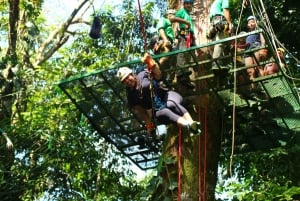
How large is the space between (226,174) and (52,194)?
2635 millimetres

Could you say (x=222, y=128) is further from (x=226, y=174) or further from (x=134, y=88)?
(x=226, y=174)

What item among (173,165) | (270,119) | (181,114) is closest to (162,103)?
(181,114)

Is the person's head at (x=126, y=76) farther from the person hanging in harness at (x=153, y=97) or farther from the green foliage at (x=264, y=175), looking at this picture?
the green foliage at (x=264, y=175)

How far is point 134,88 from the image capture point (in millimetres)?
4848

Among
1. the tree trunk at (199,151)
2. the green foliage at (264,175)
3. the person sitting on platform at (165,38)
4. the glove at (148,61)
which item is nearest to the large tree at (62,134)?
the green foliage at (264,175)

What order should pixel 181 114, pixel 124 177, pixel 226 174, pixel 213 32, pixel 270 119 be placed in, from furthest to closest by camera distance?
1. pixel 124 177
2. pixel 226 174
3. pixel 270 119
4. pixel 213 32
5. pixel 181 114

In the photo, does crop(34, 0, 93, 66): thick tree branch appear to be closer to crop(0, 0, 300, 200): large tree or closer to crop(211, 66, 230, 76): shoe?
crop(0, 0, 300, 200): large tree

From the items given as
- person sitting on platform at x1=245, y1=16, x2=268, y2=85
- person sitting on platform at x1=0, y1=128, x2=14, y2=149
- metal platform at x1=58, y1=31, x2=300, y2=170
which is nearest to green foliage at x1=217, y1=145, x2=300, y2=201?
metal platform at x1=58, y1=31, x2=300, y2=170

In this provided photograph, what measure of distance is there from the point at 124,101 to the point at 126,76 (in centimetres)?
59

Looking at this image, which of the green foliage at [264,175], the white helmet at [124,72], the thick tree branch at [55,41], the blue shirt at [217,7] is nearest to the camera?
the white helmet at [124,72]

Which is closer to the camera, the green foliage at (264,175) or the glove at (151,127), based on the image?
the glove at (151,127)

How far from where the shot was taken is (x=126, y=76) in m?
4.68

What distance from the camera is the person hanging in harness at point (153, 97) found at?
4.52m

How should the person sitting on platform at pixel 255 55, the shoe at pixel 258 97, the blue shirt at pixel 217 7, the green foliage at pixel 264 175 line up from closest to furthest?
1. the person sitting on platform at pixel 255 55
2. the shoe at pixel 258 97
3. the blue shirt at pixel 217 7
4. the green foliage at pixel 264 175
